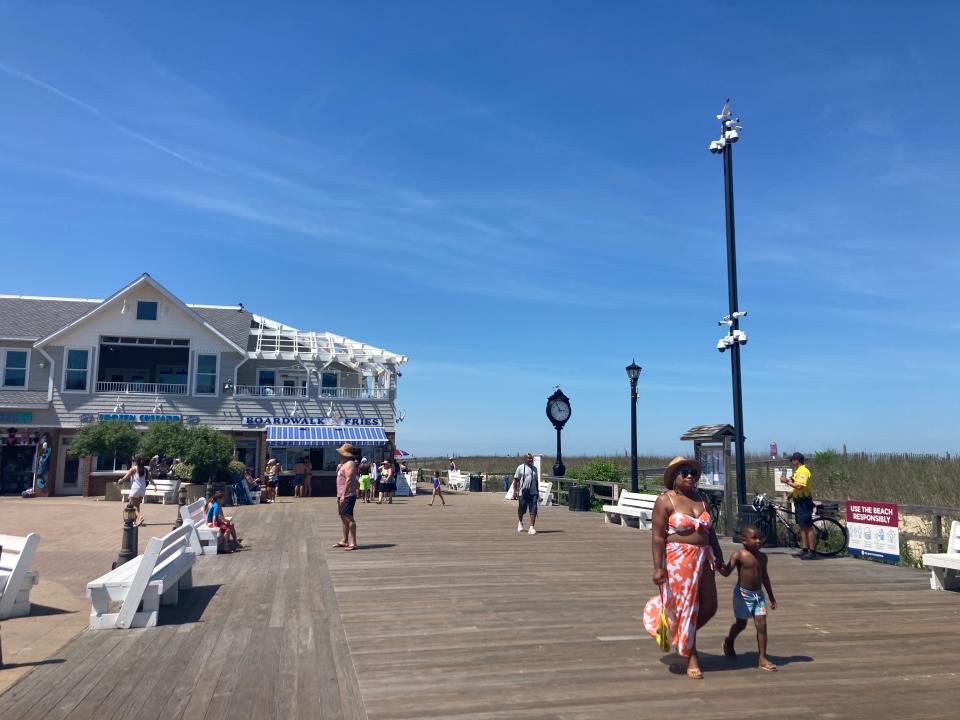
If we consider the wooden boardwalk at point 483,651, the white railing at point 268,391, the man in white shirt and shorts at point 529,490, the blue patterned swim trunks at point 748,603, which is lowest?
the wooden boardwalk at point 483,651

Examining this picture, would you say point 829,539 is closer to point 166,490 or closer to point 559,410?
point 559,410

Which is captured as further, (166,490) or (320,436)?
(320,436)

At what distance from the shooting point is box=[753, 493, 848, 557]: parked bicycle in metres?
12.4

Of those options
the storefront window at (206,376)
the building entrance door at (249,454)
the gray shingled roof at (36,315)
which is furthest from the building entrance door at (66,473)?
the building entrance door at (249,454)

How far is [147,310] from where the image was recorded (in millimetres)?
32094

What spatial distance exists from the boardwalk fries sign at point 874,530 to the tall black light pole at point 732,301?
1.78 metres

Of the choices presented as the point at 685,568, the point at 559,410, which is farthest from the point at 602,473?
the point at 685,568

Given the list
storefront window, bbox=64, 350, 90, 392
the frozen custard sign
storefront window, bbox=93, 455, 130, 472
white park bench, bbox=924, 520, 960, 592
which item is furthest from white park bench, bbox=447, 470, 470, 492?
white park bench, bbox=924, 520, 960, 592

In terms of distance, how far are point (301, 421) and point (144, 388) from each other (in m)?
6.76

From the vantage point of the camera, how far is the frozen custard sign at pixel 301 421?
3209 centimetres

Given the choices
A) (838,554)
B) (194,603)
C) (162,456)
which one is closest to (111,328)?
(162,456)

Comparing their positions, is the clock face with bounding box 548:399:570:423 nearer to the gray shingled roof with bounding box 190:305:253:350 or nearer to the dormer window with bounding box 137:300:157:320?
the gray shingled roof with bounding box 190:305:253:350

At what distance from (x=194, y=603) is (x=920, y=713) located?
22.6ft

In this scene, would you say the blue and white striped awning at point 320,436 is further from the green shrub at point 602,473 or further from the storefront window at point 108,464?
the green shrub at point 602,473
